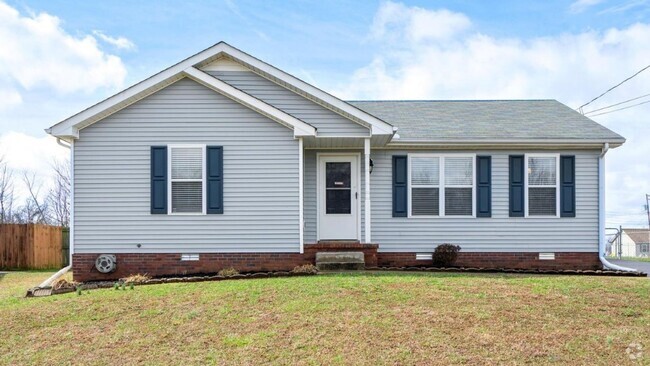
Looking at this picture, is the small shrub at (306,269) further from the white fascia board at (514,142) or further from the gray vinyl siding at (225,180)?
the white fascia board at (514,142)

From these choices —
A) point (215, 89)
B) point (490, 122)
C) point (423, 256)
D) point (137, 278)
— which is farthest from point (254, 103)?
point (490, 122)

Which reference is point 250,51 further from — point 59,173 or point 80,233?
point 59,173

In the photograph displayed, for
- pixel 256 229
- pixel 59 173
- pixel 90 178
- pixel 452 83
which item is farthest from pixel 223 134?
pixel 59 173

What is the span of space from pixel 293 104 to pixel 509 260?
6017 mm

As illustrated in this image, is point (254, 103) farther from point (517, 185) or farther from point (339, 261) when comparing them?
point (517, 185)

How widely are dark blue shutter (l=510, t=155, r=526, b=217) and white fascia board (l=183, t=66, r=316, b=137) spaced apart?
4.82m

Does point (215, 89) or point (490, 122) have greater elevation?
point (215, 89)

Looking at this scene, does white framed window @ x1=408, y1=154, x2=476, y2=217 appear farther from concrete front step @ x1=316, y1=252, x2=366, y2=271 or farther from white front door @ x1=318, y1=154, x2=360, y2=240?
concrete front step @ x1=316, y1=252, x2=366, y2=271

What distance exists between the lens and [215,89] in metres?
11.0

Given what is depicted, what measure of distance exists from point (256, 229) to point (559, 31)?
10.5m

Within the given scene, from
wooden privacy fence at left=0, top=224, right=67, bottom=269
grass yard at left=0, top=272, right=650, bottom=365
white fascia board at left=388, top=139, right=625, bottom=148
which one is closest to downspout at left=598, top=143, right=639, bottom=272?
white fascia board at left=388, top=139, right=625, bottom=148

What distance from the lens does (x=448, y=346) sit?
593 cm

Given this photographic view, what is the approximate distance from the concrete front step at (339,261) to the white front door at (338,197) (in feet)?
4.54

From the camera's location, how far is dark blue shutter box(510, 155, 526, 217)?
12.3 meters
